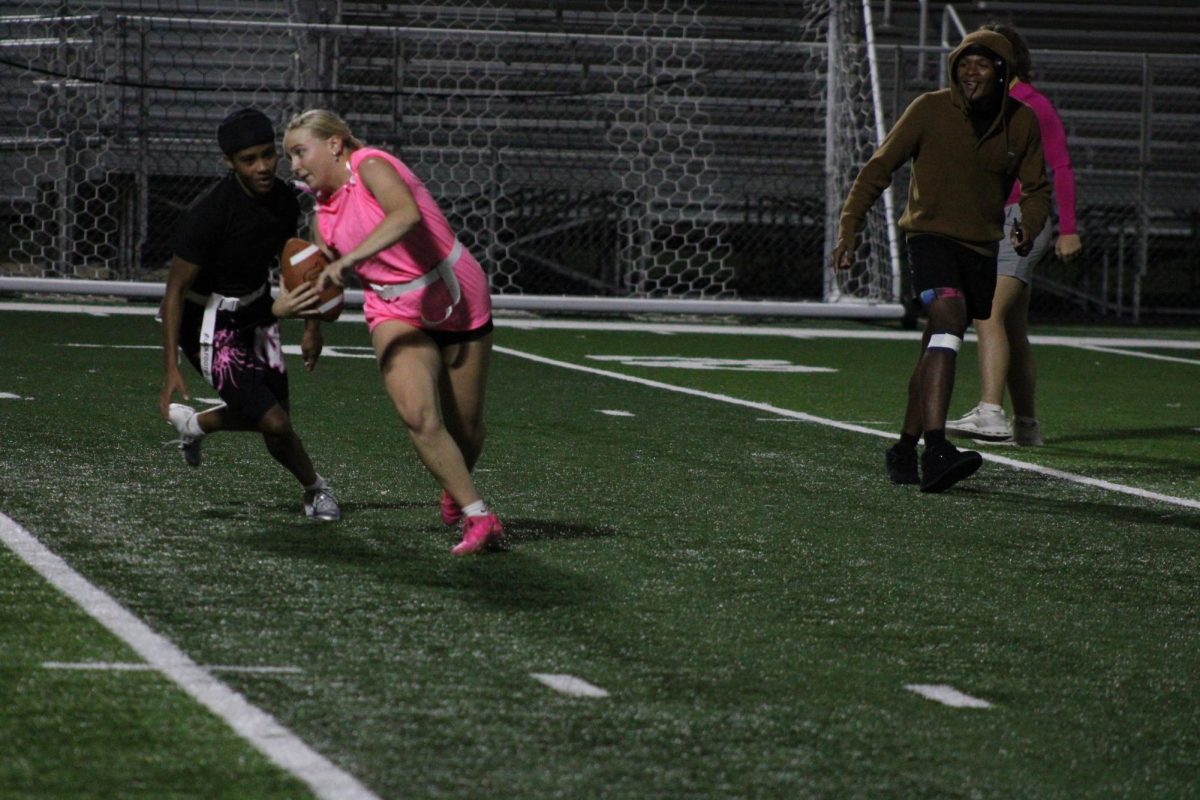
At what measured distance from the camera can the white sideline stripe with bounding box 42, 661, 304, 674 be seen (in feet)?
12.6

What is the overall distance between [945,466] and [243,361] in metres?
2.43

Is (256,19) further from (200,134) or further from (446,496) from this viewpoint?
(446,496)

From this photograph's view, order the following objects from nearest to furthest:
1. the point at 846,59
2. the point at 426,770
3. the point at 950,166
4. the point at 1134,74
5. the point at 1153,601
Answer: the point at 426,770, the point at 1153,601, the point at 950,166, the point at 846,59, the point at 1134,74

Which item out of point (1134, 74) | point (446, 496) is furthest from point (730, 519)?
point (1134, 74)

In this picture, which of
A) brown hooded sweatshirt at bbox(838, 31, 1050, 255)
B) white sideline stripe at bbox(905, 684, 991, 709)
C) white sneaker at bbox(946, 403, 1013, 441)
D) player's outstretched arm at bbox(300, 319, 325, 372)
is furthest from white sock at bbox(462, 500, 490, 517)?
white sneaker at bbox(946, 403, 1013, 441)

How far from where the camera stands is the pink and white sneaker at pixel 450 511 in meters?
5.62

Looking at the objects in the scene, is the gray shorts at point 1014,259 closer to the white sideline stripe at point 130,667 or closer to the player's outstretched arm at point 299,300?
the player's outstretched arm at point 299,300

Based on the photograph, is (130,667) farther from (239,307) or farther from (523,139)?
(523,139)

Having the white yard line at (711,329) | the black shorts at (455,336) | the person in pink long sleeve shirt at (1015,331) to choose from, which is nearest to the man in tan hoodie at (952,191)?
the person in pink long sleeve shirt at (1015,331)

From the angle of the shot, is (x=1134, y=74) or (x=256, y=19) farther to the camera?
(x=1134, y=74)

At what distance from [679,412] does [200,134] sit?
387 inches

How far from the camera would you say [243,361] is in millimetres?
5969

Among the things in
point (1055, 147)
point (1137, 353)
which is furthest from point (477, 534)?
point (1137, 353)

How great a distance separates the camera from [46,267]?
56.3ft
